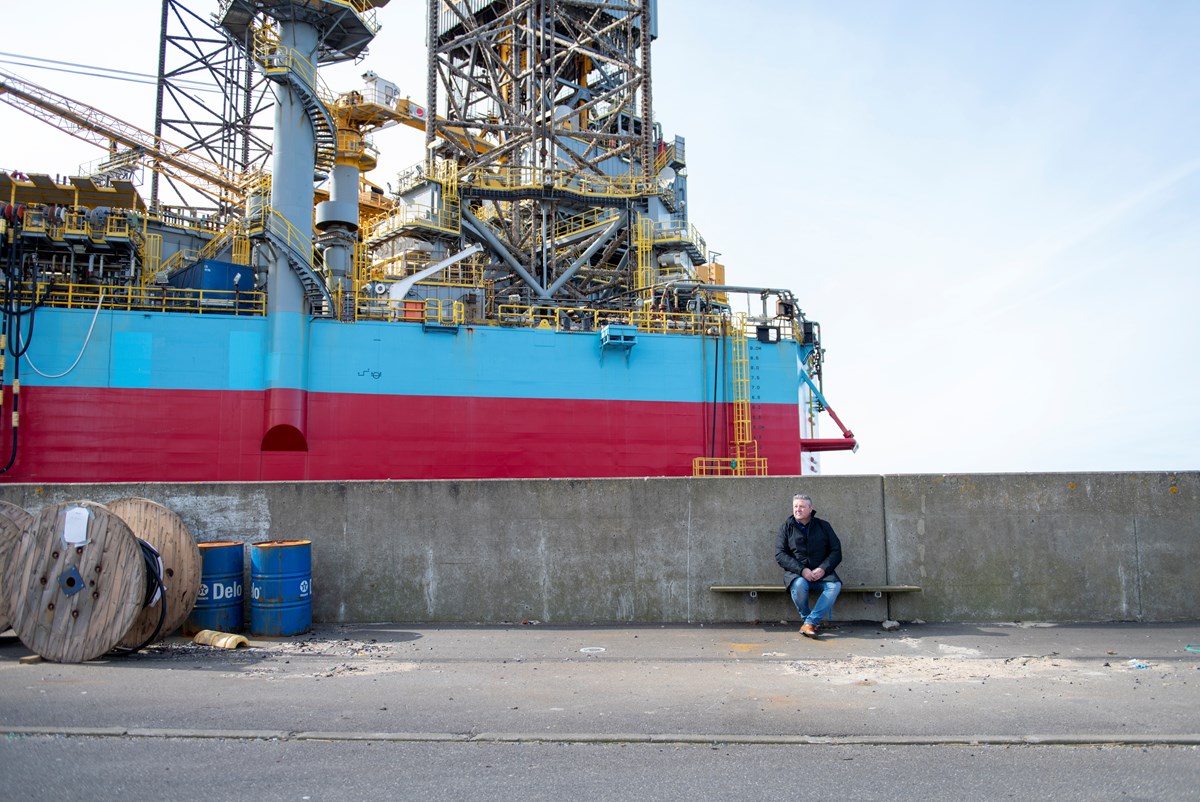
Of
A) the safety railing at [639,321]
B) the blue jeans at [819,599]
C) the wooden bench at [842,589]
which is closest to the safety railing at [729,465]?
the safety railing at [639,321]

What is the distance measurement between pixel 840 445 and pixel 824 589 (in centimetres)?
1818

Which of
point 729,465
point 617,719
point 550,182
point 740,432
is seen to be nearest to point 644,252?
point 550,182

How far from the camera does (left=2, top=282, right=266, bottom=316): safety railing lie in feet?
63.4

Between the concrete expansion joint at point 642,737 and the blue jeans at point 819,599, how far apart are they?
3.18 m

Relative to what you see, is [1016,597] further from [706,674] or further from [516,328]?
[516,328]

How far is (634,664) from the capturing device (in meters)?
7.07

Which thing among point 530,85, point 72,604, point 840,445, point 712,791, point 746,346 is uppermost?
point 530,85

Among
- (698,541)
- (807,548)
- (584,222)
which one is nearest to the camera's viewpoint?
(807,548)

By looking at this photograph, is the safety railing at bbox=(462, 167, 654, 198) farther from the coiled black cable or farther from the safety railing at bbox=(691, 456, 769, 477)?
the coiled black cable

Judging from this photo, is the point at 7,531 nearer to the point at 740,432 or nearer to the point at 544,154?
the point at 740,432

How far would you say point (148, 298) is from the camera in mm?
19734

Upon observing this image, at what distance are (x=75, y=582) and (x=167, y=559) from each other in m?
1.06

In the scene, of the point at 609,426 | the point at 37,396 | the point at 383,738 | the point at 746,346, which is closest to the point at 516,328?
the point at 609,426

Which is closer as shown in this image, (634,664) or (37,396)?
(634,664)
